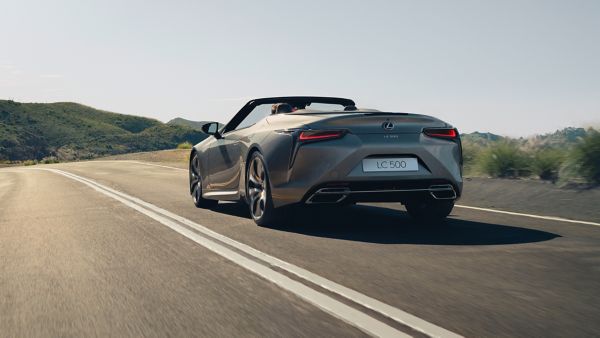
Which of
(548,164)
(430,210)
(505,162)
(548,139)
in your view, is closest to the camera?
(430,210)

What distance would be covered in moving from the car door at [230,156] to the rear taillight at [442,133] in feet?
6.93

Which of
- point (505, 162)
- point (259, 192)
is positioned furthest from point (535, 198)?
point (259, 192)

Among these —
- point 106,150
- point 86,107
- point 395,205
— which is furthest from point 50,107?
point 395,205

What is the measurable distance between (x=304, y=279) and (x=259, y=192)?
335 centimetres

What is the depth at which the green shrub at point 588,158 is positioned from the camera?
10.8m

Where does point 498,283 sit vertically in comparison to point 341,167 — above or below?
below

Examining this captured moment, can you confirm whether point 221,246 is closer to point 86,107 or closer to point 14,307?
point 14,307

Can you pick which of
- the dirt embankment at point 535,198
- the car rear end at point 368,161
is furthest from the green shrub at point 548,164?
the car rear end at point 368,161

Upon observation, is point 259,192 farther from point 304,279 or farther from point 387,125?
point 304,279

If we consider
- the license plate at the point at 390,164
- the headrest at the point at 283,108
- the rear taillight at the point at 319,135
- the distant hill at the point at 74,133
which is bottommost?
the distant hill at the point at 74,133

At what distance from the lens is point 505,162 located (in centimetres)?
1377

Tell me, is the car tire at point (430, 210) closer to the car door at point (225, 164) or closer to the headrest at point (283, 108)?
the headrest at point (283, 108)

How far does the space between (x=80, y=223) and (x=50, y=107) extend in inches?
6323

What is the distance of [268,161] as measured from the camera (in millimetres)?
8023
